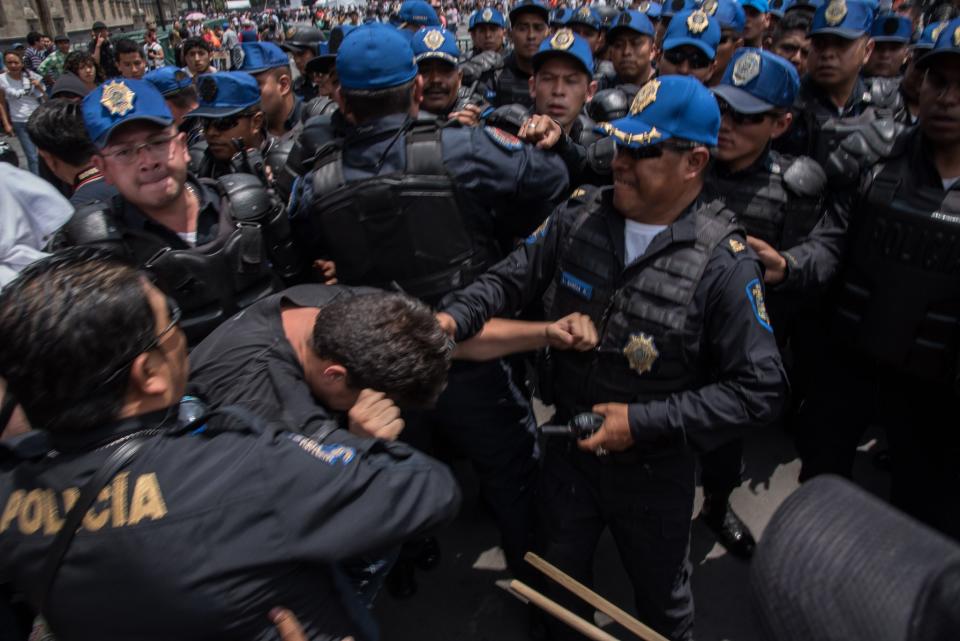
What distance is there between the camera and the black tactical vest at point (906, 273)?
2.09m

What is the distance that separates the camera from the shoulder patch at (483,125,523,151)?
7.43 ft

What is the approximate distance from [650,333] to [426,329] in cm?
67

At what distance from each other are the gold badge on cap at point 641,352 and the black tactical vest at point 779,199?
3.48 feet

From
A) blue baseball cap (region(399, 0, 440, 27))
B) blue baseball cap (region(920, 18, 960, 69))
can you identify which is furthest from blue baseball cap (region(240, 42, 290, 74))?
blue baseball cap (region(920, 18, 960, 69))

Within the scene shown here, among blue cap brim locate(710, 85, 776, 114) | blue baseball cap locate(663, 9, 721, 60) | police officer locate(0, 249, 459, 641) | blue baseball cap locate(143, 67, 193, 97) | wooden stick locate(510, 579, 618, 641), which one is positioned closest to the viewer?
police officer locate(0, 249, 459, 641)

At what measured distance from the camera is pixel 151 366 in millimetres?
1164

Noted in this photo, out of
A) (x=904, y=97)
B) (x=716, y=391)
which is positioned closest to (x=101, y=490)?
(x=716, y=391)

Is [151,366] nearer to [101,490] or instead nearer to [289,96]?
[101,490]

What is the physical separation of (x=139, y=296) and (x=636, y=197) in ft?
4.52

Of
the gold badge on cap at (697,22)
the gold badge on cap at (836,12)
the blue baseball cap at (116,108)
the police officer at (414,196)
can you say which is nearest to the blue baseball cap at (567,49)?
the police officer at (414,196)

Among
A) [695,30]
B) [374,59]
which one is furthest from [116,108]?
→ [695,30]

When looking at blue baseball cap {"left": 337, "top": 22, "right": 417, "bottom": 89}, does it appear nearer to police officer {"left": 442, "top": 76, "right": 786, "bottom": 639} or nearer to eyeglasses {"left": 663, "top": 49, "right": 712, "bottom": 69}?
Answer: police officer {"left": 442, "top": 76, "right": 786, "bottom": 639}

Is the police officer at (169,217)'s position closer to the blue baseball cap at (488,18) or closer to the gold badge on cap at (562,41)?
the gold badge on cap at (562,41)

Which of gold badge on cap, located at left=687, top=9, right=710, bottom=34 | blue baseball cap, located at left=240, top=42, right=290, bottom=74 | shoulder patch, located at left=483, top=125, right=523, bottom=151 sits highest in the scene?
gold badge on cap, located at left=687, top=9, right=710, bottom=34
